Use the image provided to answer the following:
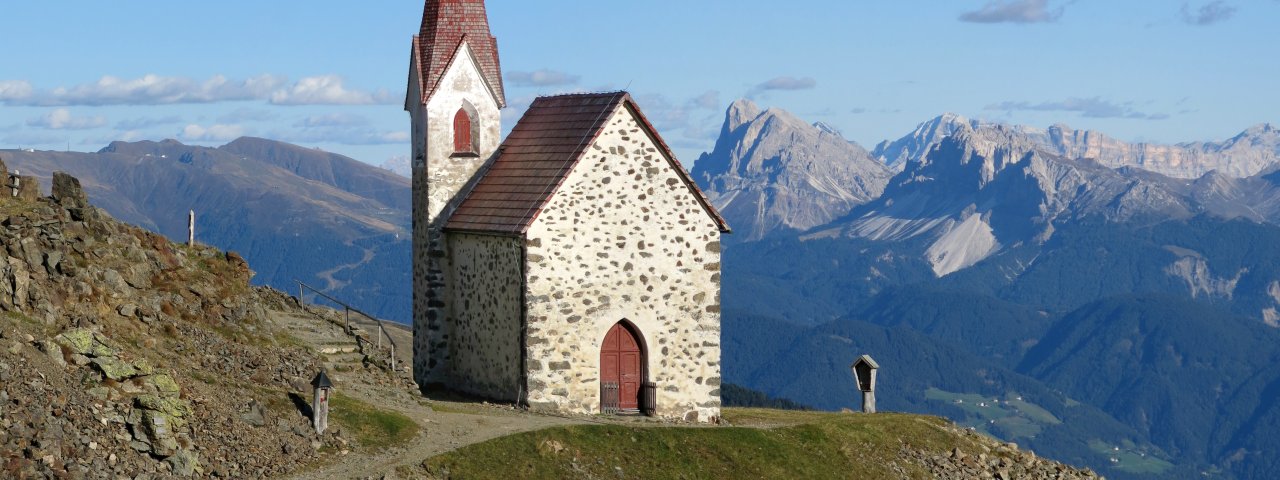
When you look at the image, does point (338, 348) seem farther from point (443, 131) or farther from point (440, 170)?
point (443, 131)

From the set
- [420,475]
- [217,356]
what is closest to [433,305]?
[217,356]

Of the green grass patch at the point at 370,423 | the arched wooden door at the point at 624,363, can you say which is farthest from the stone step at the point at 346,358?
the arched wooden door at the point at 624,363

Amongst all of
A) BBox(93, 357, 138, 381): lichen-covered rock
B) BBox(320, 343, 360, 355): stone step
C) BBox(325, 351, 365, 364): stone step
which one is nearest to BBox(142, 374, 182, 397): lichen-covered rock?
BBox(93, 357, 138, 381): lichen-covered rock

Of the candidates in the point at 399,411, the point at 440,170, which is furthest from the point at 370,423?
the point at 440,170

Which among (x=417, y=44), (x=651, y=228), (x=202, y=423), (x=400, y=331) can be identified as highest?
(x=417, y=44)

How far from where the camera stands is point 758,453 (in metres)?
44.9

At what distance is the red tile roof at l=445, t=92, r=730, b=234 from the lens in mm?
48188

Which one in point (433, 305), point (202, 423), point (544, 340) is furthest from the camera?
point (433, 305)

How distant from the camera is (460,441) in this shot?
134 feet

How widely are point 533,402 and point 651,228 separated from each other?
20.0ft

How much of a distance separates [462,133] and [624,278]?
8534 millimetres

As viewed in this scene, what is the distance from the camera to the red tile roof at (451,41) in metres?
53.4

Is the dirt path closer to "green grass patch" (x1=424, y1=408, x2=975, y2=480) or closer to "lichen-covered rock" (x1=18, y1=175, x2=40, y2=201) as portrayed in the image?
"green grass patch" (x1=424, y1=408, x2=975, y2=480)

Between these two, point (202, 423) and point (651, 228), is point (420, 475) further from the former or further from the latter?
point (651, 228)
